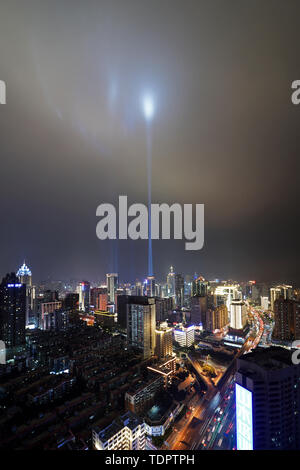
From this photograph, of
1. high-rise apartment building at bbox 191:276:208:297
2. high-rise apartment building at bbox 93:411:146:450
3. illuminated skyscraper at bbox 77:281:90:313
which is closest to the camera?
high-rise apartment building at bbox 93:411:146:450

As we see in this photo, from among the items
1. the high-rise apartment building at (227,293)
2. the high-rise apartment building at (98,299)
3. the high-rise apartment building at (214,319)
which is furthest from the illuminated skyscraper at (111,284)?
the high-rise apartment building at (214,319)

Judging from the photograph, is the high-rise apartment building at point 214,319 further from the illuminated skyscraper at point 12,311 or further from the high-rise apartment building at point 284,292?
the illuminated skyscraper at point 12,311

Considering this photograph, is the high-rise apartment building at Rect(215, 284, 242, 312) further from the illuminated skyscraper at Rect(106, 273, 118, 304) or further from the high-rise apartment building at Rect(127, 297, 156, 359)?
the illuminated skyscraper at Rect(106, 273, 118, 304)

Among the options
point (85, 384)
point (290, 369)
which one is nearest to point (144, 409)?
point (85, 384)

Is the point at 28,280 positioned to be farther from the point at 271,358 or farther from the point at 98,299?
the point at 271,358

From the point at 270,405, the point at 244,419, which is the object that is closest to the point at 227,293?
the point at 244,419

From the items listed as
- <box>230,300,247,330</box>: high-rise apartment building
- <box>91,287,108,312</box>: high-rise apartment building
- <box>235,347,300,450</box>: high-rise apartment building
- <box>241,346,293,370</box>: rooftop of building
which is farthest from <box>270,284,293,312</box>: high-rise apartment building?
<box>91,287,108,312</box>: high-rise apartment building
